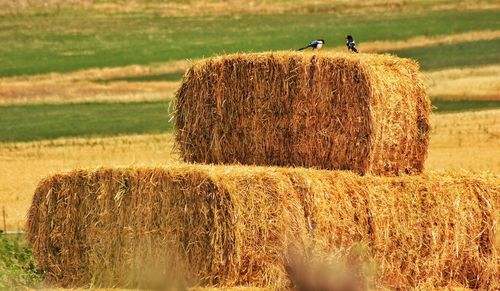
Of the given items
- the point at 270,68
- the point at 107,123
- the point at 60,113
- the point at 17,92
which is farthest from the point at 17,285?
the point at 17,92

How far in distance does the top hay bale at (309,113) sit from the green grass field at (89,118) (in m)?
20.4

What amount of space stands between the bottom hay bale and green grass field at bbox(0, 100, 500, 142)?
21.2 metres

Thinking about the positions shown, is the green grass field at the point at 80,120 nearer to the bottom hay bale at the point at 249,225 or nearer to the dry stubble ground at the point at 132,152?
the dry stubble ground at the point at 132,152

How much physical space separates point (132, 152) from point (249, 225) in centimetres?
1733

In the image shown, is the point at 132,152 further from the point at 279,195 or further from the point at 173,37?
the point at 173,37

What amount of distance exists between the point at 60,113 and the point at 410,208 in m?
Result: 27.4

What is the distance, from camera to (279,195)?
12461mm

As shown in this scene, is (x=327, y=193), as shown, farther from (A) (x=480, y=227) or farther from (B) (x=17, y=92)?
(B) (x=17, y=92)

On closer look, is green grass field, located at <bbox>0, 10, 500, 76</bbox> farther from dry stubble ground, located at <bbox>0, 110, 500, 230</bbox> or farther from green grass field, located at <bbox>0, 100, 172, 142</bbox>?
dry stubble ground, located at <bbox>0, 110, 500, 230</bbox>

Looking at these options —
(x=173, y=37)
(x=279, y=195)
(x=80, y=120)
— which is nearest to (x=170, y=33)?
(x=173, y=37)

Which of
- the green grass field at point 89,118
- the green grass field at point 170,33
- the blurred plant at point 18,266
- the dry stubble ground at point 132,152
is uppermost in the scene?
the blurred plant at point 18,266

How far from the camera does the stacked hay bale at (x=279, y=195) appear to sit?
12.3 m

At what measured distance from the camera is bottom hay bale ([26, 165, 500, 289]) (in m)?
12.2

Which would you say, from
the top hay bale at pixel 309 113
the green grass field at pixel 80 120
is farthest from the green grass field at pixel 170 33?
the top hay bale at pixel 309 113
